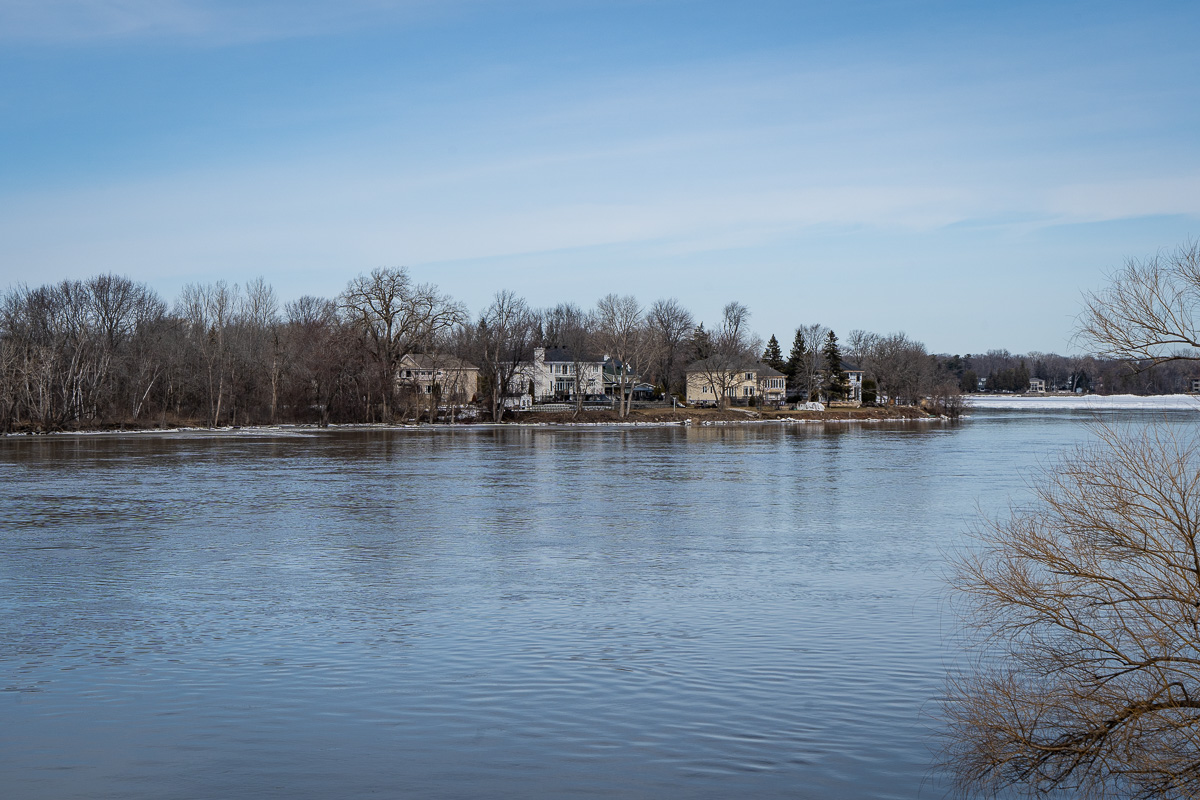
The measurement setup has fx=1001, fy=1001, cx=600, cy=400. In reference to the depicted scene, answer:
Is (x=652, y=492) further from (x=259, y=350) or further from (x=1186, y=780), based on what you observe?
(x=259, y=350)

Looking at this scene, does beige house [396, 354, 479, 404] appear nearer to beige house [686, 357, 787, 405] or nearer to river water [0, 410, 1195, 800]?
beige house [686, 357, 787, 405]

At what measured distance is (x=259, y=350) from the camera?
98250 mm

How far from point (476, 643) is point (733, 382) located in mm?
113477

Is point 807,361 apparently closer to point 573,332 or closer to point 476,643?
point 573,332

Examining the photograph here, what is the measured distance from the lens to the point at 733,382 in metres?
126

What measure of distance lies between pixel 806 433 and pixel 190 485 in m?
52.3

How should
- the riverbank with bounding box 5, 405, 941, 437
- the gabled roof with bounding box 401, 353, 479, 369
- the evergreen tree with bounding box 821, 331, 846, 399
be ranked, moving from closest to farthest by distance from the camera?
the riverbank with bounding box 5, 405, 941, 437, the gabled roof with bounding box 401, 353, 479, 369, the evergreen tree with bounding box 821, 331, 846, 399

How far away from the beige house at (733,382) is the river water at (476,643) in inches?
3392

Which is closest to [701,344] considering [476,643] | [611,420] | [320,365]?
[611,420]

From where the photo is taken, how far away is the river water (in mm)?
9922

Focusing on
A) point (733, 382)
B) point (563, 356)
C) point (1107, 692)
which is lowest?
point (1107, 692)

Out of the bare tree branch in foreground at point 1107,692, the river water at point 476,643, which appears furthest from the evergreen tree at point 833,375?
the bare tree branch in foreground at point 1107,692

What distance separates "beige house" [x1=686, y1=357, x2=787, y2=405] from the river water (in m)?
86.2

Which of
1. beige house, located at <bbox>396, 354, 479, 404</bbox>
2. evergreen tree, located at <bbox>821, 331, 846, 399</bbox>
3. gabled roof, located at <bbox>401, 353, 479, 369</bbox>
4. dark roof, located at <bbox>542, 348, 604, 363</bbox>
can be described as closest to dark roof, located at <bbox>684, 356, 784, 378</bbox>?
evergreen tree, located at <bbox>821, 331, 846, 399</bbox>
